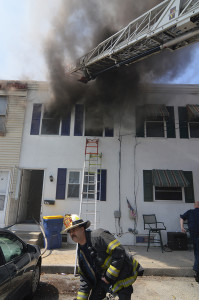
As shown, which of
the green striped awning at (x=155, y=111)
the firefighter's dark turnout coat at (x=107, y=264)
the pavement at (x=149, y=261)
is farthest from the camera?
the green striped awning at (x=155, y=111)

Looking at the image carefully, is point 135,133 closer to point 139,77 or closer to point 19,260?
point 139,77

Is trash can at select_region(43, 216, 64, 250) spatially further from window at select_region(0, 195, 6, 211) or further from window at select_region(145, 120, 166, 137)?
window at select_region(145, 120, 166, 137)

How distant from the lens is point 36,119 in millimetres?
8367

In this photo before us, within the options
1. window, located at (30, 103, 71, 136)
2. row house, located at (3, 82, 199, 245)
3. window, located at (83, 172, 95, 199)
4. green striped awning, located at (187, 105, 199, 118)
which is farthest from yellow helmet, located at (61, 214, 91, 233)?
green striped awning, located at (187, 105, 199, 118)

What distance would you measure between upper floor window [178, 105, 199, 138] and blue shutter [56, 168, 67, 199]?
4.92 metres

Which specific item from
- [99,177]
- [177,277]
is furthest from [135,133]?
[177,277]

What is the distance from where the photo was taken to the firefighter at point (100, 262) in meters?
2.10

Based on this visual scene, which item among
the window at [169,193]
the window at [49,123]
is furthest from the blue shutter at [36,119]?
Result: the window at [169,193]

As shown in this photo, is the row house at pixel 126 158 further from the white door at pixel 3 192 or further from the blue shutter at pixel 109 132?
the white door at pixel 3 192

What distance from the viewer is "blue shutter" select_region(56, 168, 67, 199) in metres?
7.60

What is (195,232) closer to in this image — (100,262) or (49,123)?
(100,262)

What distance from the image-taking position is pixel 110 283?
6.86ft

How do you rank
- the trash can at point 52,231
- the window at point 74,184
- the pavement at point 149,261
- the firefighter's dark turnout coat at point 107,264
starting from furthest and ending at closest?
1. the window at point 74,184
2. the trash can at point 52,231
3. the pavement at point 149,261
4. the firefighter's dark turnout coat at point 107,264

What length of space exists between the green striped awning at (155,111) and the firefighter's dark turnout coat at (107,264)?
6.46 metres
